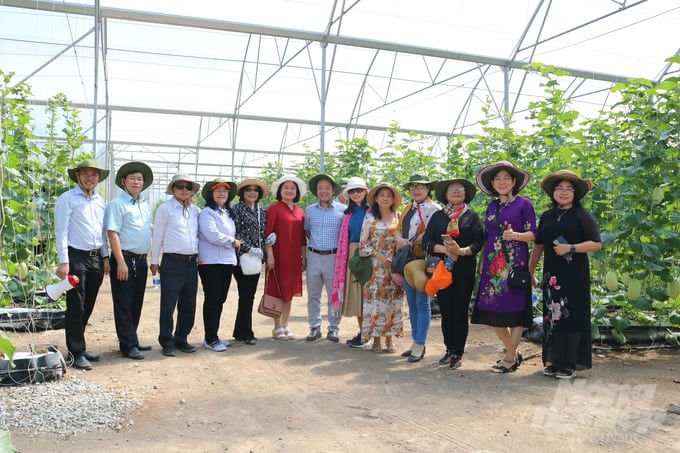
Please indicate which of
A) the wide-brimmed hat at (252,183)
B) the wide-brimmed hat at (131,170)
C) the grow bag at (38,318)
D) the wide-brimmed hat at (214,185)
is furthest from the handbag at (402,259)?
the grow bag at (38,318)

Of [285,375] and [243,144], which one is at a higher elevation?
[243,144]

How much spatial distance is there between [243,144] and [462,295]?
19.1 metres

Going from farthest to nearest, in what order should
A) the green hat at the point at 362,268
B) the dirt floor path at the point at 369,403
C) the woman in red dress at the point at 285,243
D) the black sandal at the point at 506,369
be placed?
the woman in red dress at the point at 285,243 < the green hat at the point at 362,268 < the black sandal at the point at 506,369 < the dirt floor path at the point at 369,403

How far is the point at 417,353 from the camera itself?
5062mm

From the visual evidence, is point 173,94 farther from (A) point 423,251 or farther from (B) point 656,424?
(B) point 656,424

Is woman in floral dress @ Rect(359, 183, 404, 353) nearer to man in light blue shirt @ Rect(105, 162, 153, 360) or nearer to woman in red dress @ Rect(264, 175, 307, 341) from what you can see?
woman in red dress @ Rect(264, 175, 307, 341)

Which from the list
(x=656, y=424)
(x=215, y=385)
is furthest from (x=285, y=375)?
(x=656, y=424)

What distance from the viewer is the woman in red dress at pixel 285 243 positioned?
575 centimetres

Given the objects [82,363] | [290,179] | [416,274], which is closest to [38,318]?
[82,363]

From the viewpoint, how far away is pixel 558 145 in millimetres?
5664

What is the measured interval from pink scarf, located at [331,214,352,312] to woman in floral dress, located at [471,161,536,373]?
142cm

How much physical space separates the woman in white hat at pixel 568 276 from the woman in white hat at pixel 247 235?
263cm

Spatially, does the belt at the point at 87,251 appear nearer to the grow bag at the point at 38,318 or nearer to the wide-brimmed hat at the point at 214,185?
the wide-brimmed hat at the point at 214,185

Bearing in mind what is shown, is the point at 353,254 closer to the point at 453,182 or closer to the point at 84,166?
the point at 453,182
